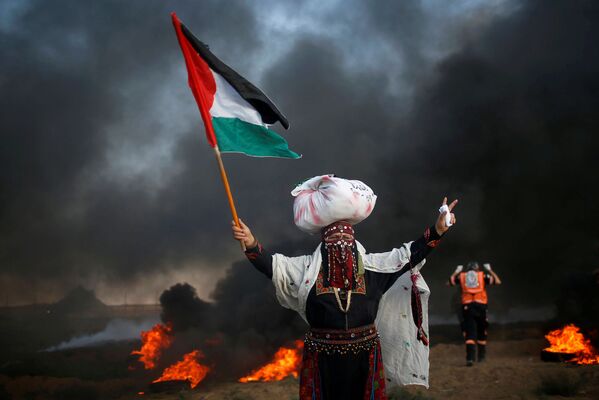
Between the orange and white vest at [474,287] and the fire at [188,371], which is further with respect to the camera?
the fire at [188,371]

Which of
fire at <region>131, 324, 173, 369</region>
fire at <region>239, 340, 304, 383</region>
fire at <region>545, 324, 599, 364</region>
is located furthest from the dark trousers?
fire at <region>131, 324, 173, 369</region>

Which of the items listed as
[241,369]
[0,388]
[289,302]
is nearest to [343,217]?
[289,302]

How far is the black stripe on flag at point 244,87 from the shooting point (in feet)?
12.2

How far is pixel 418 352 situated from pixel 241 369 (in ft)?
45.2

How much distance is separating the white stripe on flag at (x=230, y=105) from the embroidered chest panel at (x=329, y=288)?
148cm

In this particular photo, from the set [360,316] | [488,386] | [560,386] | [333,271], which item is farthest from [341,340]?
[488,386]

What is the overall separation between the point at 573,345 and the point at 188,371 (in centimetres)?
1291

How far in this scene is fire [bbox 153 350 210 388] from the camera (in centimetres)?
1558

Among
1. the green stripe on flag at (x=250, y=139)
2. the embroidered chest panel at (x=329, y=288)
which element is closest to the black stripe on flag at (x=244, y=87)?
the green stripe on flag at (x=250, y=139)

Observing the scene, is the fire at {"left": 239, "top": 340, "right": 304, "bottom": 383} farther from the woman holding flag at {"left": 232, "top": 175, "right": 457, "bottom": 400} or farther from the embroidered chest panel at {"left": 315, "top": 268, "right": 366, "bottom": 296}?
the embroidered chest panel at {"left": 315, "top": 268, "right": 366, "bottom": 296}

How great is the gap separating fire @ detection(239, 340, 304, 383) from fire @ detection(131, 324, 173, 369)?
19.9 feet

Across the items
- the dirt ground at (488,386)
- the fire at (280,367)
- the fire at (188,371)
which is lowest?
the fire at (188,371)

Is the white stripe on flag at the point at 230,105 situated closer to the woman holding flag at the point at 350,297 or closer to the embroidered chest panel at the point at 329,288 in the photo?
the woman holding flag at the point at 350,297

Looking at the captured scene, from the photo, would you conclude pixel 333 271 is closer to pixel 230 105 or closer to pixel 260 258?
pixel 260 258
